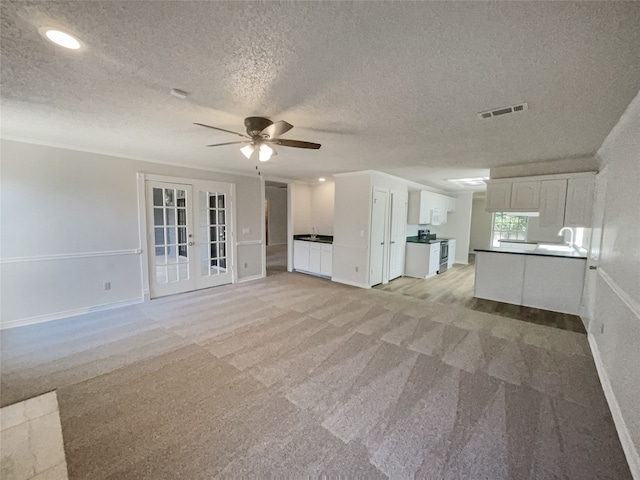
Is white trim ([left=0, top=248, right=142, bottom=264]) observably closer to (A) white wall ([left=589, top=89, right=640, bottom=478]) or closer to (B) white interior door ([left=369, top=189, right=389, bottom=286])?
(B) white interior door ([left=369, top=189, right=389, bottom=286])

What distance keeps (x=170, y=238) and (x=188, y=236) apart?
299mm

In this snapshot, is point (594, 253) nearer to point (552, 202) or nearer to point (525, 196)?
point (552, 202)

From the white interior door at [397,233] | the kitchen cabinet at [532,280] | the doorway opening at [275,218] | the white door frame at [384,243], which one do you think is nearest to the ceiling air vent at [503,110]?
the white door frame at [384,243]

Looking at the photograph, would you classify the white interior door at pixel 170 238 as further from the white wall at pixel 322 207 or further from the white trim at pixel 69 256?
the white wall at pixel 322 207

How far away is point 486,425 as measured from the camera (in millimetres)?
1883

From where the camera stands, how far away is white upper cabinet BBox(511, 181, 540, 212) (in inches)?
172

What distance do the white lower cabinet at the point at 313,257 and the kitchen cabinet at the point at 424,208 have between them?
2.35m

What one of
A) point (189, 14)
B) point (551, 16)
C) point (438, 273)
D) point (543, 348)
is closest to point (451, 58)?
point (551, 16)

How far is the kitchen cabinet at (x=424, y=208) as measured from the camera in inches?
261

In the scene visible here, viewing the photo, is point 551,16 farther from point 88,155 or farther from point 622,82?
point 88,155

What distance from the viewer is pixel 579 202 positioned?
4.04m

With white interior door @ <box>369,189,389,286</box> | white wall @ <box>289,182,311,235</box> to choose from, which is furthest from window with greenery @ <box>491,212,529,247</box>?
white wall @ <box>289,182,311,235</box>

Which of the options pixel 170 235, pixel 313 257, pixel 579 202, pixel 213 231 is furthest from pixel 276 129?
pixel 579 202

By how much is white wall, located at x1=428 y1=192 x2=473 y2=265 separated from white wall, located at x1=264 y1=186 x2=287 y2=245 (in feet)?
19.8
